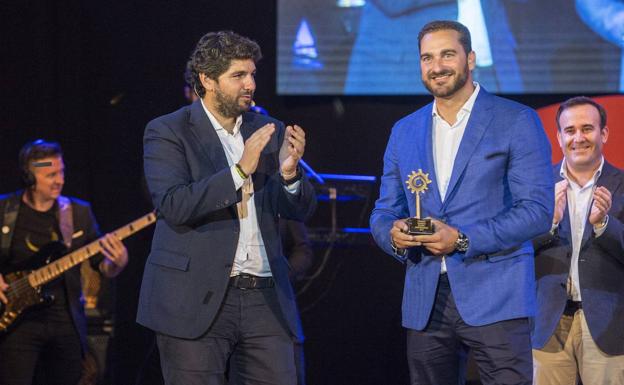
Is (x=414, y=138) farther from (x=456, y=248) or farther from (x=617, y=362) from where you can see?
(x=617, y=362)

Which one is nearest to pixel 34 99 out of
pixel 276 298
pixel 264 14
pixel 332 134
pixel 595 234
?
pixel 264 14

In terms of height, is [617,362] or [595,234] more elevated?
[595,234]

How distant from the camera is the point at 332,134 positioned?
20.1ft

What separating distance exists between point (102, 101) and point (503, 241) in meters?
4.03

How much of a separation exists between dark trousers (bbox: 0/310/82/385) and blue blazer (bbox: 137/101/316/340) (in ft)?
6.45

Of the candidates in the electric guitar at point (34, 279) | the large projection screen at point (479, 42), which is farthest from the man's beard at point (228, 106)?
the large projection screen at point (479, 42)

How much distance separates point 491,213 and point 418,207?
262 mm

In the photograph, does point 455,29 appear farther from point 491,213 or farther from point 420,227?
point 420,227

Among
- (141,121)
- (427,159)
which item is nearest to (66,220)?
(141,121)

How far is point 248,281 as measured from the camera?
3.45 meters

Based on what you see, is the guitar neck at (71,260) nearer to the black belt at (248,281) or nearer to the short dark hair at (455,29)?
the black belt at (248,281)

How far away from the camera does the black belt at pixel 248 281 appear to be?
3438 millimetres

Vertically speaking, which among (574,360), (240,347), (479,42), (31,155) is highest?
(479,42)

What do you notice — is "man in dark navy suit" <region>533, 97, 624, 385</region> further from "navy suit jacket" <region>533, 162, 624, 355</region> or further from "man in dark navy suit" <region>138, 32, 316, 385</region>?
"man in dark navy suit" <region>138, 32, 316, 385</region>
